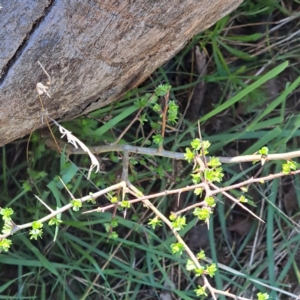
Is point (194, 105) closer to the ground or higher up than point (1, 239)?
closer to the ground

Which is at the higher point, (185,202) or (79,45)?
(79,45)

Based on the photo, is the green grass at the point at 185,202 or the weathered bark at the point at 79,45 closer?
the weathered bark at the point at 79,45

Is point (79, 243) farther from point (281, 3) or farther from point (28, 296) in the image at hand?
point (281, 3)

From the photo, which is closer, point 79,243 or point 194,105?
point 79,243

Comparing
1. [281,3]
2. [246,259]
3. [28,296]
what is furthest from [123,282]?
[281,3]

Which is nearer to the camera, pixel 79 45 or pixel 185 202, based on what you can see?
pixel 79 45

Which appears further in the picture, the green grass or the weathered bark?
the green grass

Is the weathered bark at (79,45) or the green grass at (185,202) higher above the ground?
the weathered bark at (79,45)

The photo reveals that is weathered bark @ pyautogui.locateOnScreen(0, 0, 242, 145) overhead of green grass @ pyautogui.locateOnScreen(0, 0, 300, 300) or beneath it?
overhead
